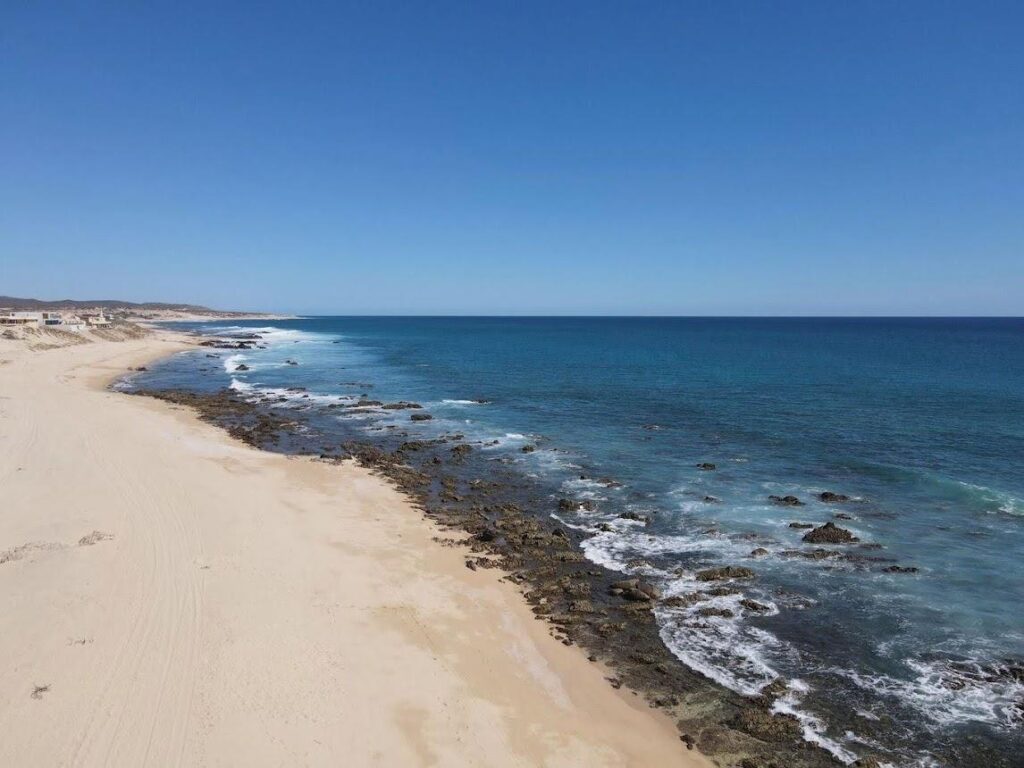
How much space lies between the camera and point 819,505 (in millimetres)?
24812

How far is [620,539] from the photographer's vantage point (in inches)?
842

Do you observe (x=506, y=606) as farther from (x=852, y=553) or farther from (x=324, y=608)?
(x=852, y=553)

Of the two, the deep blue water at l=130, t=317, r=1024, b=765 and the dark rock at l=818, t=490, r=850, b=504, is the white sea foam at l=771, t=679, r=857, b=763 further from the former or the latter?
the dark rock at l=818, t=490, r=850, b=504

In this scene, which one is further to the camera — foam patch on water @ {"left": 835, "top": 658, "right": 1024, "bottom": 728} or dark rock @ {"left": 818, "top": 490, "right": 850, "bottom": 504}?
dark rock @ {"left": 818, "top": 490, "right": 850, "bottom": 504}

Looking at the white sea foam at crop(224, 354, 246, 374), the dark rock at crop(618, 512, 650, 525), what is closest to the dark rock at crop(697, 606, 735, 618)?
the dark rock at crop(618, 512, 650, 525)

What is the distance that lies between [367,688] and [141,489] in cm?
1702

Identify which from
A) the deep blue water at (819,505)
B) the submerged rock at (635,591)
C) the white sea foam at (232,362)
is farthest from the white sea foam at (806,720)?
the white sea foam at (232,362)

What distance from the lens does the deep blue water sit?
1341 centimetres

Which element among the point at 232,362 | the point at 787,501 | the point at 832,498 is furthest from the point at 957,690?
the point at 232,362

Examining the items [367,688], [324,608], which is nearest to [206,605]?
[324,608]

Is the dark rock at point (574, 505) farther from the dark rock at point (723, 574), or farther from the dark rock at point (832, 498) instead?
the dark rock at point (832, 498)

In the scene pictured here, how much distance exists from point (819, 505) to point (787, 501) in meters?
1.39

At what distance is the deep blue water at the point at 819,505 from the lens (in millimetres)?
13414

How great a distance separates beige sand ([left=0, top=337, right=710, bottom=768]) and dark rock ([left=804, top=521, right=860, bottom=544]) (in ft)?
39.2
